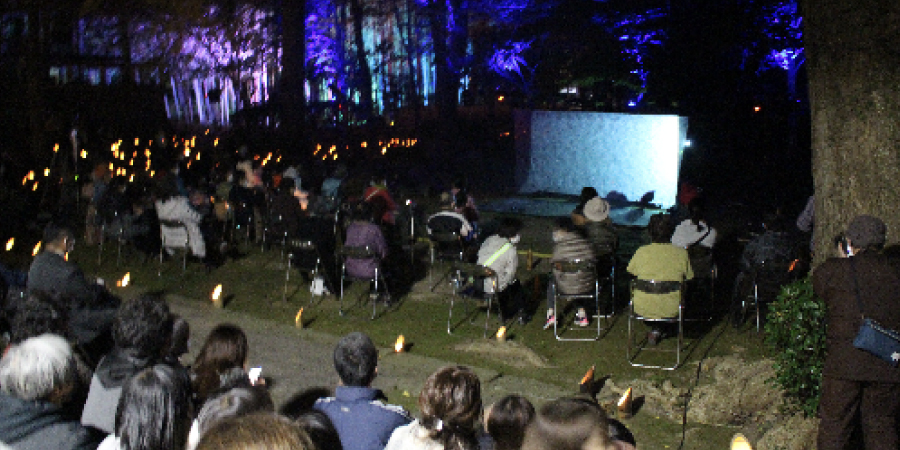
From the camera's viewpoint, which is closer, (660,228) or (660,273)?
(660,273)

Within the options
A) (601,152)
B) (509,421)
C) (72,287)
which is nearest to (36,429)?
(509,421)

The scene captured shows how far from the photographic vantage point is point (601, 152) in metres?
17.4

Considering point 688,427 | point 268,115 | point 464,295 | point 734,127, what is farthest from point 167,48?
point 688,427

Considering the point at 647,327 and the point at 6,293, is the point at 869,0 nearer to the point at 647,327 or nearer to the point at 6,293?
the point at 647,327

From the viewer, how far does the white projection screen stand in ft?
54.9

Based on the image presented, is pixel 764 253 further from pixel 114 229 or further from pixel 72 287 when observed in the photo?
pixel 114 229

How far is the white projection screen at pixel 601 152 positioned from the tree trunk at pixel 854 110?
33.5 feet

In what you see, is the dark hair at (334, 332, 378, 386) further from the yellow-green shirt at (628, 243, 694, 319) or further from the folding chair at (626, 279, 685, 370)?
the yellow-green shirt at (628, 243, 694, 319)

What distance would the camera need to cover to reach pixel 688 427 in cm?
660

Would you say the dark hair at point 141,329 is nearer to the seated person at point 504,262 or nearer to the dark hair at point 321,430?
the dark hair at point 321,430

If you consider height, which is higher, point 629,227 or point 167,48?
point 167,48

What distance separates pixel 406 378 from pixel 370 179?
5.33 metres

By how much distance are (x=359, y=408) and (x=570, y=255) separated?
5.36 meters

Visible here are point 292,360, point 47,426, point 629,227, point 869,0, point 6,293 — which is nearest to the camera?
point 47,426
